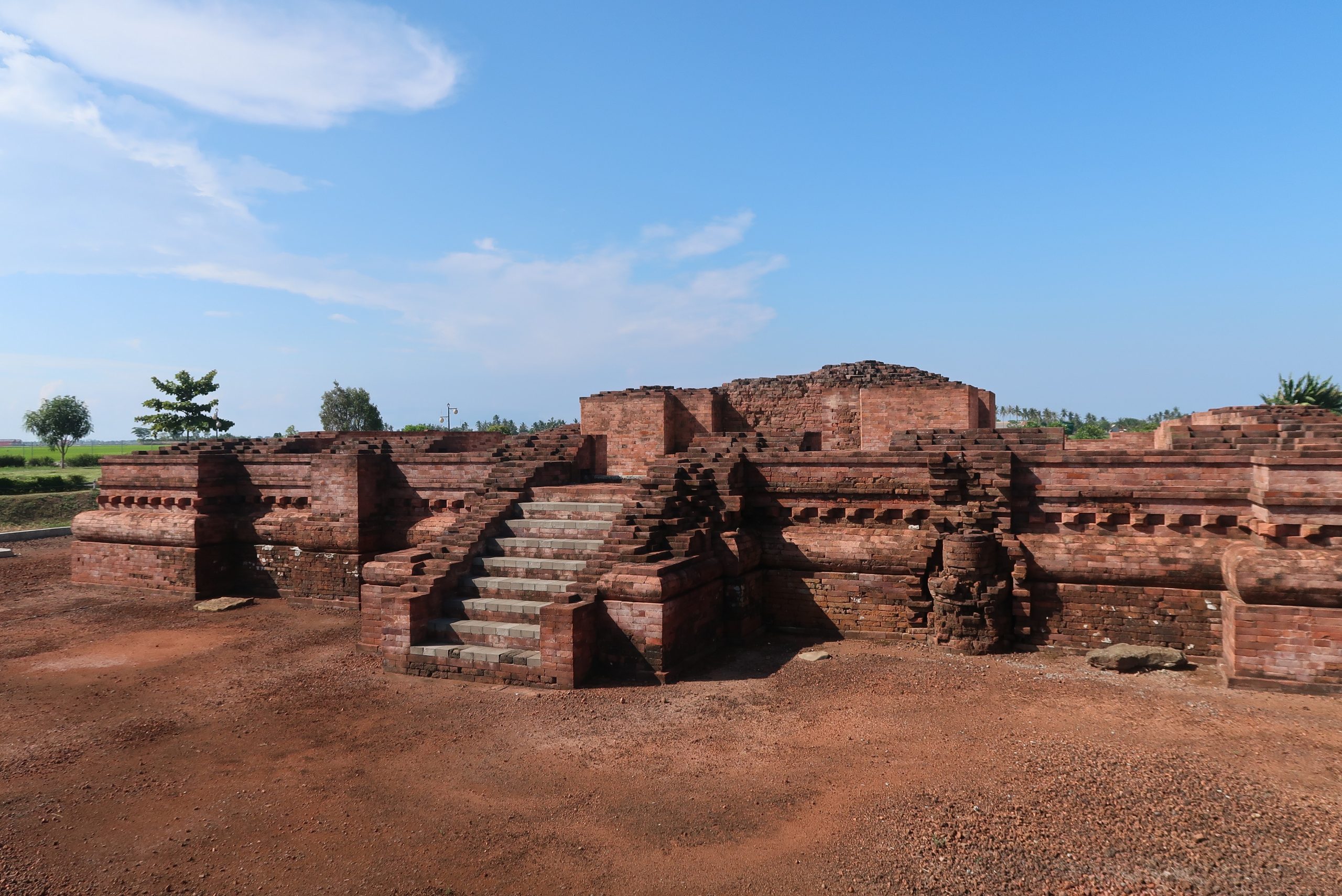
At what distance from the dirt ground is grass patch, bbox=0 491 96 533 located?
2160cm

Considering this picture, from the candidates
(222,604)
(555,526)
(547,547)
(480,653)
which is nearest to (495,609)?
(480,653)

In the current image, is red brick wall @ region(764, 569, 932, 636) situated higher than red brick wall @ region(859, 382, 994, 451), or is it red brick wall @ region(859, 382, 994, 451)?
red brick wall @ region(859, 382, 994, 451)

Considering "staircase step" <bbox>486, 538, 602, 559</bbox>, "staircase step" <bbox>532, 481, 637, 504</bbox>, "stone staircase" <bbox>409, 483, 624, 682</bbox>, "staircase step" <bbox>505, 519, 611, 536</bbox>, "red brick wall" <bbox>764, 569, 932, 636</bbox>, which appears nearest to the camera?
"stone staircase" <bbox>409, 483, 624, 682</bbox>

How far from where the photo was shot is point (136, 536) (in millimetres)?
14516

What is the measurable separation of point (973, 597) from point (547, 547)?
567cm

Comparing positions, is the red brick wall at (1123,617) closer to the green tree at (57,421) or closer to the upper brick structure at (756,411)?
the upper brick structure at (756,411)

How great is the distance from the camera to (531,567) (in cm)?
966

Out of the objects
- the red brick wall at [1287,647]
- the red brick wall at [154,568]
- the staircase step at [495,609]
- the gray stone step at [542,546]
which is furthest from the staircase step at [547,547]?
the red brick wall at [154,568]

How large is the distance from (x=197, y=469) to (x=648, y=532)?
1037cm

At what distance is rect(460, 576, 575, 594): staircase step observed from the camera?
9.15 meters

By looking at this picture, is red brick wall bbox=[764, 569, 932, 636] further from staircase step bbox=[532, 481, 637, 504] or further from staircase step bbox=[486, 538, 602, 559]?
staircase step bbox=[486, 538, 602, 559]

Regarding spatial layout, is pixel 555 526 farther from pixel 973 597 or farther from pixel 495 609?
pixel 973 597

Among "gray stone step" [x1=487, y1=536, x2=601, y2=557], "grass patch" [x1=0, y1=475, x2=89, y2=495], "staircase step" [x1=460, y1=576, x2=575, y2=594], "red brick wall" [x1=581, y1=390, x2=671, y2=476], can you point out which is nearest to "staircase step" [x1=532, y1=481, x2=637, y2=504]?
"gray stone step" [x1=487, y1=536, x2=601, y2=557]

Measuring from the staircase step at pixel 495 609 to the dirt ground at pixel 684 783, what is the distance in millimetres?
1013
